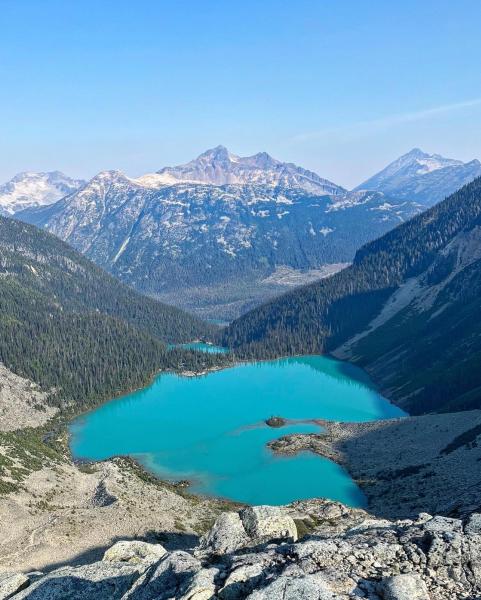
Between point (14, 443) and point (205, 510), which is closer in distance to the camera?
point (205, 510)

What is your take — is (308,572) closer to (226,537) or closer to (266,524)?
(226,537)

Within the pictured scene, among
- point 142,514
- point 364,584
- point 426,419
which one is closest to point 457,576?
point 364,584

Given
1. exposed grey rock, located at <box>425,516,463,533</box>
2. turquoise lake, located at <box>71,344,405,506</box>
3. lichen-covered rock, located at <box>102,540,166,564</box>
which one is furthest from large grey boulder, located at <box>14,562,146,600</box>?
turquoise lake, located at <box>71,344,405,506</box>

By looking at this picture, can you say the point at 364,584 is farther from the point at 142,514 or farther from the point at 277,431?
the point at 277,431

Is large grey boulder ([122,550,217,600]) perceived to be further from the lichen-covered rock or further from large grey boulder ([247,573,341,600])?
the lichen-covered rock

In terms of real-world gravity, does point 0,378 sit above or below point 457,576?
below
